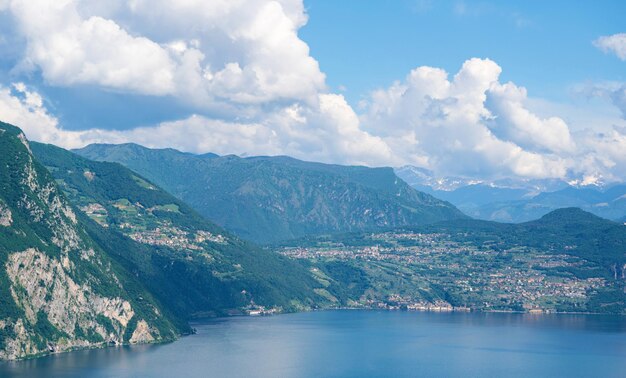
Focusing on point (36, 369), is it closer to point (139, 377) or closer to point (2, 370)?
point (2, 370)

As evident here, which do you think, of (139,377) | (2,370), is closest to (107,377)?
(139,377)

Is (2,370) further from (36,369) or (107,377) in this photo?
(107,377)

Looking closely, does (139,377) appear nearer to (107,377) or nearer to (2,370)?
(107,377)

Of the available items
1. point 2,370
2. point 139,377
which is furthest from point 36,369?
point 139,377

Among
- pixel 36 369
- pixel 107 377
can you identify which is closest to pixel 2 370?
pixel 36 369
